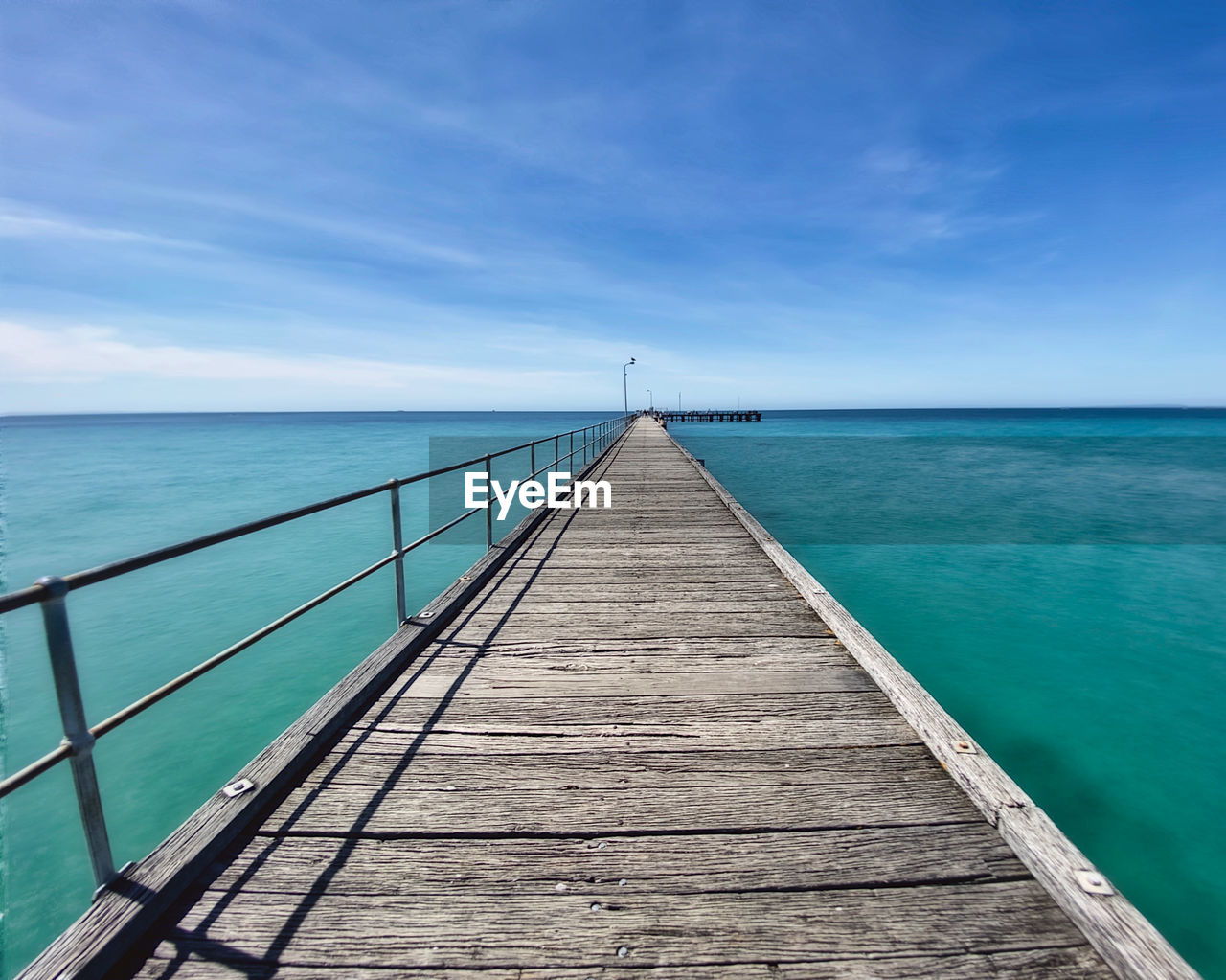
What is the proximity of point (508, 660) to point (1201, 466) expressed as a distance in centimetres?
5301

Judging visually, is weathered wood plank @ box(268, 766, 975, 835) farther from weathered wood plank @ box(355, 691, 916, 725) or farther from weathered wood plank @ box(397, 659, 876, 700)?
weathered wood plank @ box(397, 659, 876, 700)

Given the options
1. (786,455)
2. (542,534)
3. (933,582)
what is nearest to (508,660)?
(542,534)

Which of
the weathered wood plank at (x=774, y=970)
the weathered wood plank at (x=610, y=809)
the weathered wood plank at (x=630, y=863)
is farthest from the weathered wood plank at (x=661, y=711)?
the weathered wood plank at (x=774, y=970)

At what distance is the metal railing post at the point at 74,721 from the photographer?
152cm

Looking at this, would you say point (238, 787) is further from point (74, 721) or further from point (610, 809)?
point (610, 809)

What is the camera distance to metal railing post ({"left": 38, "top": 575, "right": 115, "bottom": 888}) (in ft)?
4.98

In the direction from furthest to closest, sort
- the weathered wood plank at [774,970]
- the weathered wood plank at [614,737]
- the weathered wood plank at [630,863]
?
the weathered wood plank at [614,737]
the weathered wood plank at [630,863]
the weathered wood plank at [774,970]

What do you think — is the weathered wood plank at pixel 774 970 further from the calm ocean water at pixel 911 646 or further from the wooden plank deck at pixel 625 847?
the calm ocean water at pixel 911 646

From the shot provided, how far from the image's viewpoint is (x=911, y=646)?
8.61 meters

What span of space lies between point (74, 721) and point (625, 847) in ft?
5.59

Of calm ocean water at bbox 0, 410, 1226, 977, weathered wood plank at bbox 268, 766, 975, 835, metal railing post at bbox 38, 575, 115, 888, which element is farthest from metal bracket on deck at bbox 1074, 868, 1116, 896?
calm ocean water at bbox 0, 410, 1226, 977

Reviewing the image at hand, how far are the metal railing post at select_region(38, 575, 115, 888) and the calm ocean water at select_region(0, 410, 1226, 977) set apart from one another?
179 inches

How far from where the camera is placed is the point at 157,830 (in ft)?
18.4

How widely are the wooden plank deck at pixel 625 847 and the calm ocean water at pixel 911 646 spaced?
12.8ft
